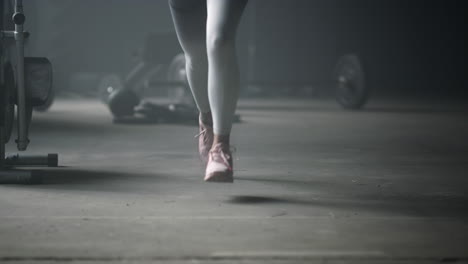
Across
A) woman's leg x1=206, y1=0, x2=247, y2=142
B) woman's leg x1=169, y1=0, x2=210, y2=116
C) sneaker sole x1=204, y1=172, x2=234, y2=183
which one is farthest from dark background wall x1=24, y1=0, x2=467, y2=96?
sneaker sole x1=204, y1=172, x2=234, y2=183

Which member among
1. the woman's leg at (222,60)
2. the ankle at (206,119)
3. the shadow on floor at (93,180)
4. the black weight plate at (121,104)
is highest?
the woman's leg at (222,60)

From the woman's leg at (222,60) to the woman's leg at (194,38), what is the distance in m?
0.25

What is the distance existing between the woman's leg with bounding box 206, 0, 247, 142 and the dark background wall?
895 centimetres

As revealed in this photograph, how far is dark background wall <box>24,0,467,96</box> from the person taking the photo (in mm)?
11477

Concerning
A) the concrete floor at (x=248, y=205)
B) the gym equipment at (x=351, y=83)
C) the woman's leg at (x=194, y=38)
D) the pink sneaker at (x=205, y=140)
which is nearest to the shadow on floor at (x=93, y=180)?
the concrete floor at (x=248, y=205)

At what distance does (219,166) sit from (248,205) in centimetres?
24

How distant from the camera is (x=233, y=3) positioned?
7.96 ft

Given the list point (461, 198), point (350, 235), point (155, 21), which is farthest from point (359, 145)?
point (155, 21)

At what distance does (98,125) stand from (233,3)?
3.05 metres

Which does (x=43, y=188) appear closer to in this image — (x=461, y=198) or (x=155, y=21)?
(x=461, y=198)

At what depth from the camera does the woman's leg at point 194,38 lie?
2.70 meters

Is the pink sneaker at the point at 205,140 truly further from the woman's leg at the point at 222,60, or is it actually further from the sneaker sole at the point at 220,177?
the sneaker sole at the point at 220,177

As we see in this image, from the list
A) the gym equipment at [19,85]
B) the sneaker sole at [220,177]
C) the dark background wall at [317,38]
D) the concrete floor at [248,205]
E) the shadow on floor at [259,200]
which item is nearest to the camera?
the concrete floor at [248,205]

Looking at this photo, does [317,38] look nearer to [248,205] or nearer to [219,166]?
[219,166]
